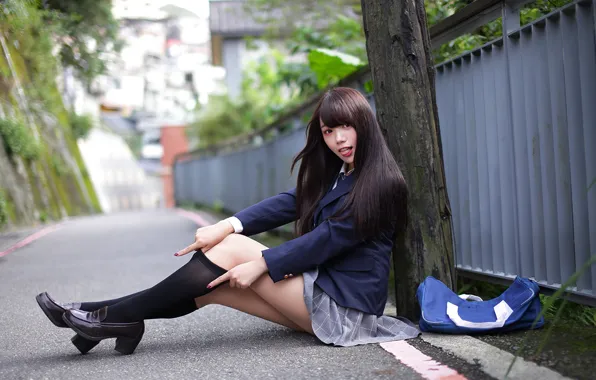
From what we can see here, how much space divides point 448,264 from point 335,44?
24.5ft

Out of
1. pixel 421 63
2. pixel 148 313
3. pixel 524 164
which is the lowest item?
pixel 148 313

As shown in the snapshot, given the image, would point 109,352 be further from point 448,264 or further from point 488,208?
point 488,208

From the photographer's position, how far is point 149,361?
334 cm

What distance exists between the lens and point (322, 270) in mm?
3457

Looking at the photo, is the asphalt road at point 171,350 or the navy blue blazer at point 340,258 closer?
the asphalt road at point 171,350

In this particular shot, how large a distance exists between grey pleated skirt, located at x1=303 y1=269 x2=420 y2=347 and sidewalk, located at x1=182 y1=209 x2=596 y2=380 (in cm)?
21

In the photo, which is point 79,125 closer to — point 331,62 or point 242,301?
point 331,62

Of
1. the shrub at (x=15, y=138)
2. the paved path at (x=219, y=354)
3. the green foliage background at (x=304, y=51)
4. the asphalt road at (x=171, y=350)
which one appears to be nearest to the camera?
the paved path at (x=219, y=354)

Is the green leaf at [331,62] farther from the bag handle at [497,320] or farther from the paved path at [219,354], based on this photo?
the bag handle at [497,320]

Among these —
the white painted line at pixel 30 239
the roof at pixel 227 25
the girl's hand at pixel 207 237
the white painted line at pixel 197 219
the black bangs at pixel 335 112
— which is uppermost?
the roof at pixel 227 25

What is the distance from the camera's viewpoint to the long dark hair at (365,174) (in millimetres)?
3328

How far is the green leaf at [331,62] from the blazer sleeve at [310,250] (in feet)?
13.3

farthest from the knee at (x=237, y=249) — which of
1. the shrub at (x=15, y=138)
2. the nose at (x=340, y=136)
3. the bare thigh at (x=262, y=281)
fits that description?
the shrub at (x=15, y=138)

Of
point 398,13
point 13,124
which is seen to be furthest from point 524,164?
point 13,124
